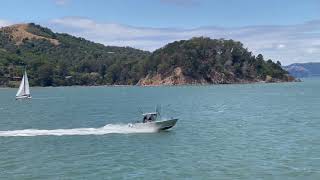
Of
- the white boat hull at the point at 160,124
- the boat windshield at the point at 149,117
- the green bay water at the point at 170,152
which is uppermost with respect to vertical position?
the boat windshield at the point at 149,117

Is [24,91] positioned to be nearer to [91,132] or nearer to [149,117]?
[91,132]

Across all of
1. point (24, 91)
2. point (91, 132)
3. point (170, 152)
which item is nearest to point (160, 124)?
point (91, 132)

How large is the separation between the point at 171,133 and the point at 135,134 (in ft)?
14.9

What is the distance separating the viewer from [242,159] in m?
49.0

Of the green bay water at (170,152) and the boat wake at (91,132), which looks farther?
the boat wake at (91,132)

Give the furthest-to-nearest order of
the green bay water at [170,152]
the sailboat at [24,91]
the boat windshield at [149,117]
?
the sailboat at [24,91], the boat windshield at [149,117], the green bay water at [170,152]

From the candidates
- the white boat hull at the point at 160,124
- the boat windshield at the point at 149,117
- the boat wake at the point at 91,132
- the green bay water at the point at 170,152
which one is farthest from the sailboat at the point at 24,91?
the white boat hull at the point at 160,124

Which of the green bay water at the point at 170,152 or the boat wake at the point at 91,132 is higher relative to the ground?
the boat wake at the point at 91,132

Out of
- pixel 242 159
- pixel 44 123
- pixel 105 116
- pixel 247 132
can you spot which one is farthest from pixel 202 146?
pixel 105 116

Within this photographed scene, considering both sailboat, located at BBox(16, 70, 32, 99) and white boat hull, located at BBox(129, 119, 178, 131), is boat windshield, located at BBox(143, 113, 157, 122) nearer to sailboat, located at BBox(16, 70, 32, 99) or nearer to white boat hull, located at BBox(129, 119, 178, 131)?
white boat hull, located at BBox(129, 119, 178, 131)

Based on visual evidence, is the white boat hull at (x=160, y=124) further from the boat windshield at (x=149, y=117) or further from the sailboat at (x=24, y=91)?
the sailboat at (x=24, y=91)

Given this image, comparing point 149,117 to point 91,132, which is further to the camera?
point 149,117

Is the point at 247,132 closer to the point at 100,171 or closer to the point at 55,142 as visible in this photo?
the point at 55,142

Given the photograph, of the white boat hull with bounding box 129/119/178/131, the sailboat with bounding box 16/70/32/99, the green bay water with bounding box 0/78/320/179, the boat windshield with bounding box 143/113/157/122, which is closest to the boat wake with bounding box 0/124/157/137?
the green bay water with bounding box 0/78/320/179
